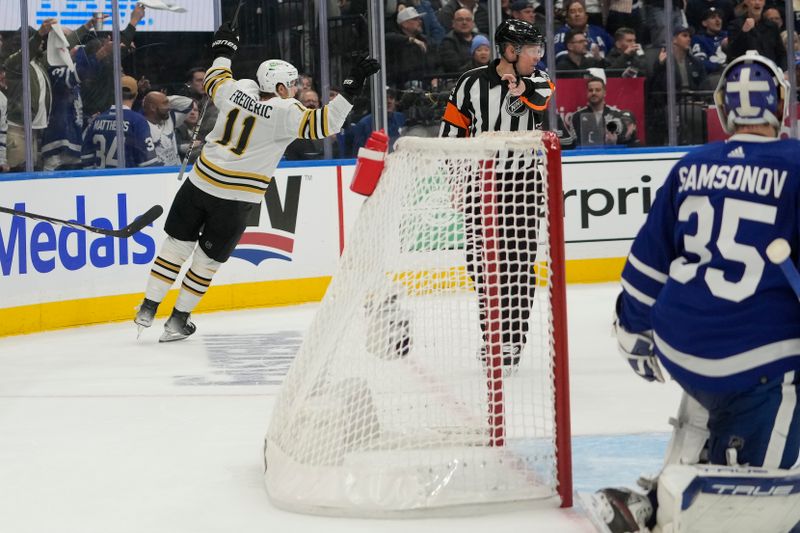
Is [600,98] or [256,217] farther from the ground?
[600,98]

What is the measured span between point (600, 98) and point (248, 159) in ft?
10.3

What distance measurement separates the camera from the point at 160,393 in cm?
452

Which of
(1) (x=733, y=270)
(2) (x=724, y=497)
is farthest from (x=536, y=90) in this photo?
(2) (x=724, y=497)

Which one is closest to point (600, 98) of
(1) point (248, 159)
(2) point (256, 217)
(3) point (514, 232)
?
(2) point (256, 217)

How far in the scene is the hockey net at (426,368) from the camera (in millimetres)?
2865

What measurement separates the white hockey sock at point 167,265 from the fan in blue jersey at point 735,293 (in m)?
3.63

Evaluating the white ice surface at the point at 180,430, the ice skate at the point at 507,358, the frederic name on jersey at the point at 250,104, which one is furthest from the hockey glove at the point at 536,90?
the ice skate at the point at 507,358

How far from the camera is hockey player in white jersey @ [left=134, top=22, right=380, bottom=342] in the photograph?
5.48m

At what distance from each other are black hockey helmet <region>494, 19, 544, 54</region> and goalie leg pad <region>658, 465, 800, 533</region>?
7.96 feet

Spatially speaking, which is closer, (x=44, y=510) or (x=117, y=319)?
(x=44, y=510)

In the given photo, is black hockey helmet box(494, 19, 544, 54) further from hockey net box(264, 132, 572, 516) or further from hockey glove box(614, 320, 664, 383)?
hockey glove box(614, 320, 664, 383)

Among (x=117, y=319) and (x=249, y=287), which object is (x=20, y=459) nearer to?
(x=117, y=319)

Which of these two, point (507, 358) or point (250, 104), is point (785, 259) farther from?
point (250, 104)

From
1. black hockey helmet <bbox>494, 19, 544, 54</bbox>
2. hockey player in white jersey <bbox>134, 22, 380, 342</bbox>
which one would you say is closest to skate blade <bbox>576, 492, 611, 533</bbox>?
black hockey helmet <bbox>494, 19, 544, 54</bbox>
